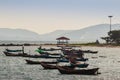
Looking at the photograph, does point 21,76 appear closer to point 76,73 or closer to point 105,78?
point 76,73

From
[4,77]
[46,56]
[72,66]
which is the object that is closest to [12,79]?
[4,77]

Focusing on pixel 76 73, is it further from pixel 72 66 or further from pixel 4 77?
pixel 4 77

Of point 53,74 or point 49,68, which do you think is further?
point 49,68

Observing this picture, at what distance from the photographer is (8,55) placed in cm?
14600

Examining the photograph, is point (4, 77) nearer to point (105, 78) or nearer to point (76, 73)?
point (76, 73)

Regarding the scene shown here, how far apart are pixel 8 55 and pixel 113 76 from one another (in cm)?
7446

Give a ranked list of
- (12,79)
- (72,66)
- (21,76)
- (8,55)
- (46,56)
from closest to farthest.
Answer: (12,79) → (21,76) → (72,66) → (46,56) → (8,55)

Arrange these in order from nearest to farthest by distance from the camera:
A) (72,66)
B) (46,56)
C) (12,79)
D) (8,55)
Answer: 1. (12,79)
2. (72,66)
3. (46,56)
4. (8,55)

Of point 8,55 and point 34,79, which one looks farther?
point 8,55

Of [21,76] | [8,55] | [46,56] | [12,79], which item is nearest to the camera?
[12,79]

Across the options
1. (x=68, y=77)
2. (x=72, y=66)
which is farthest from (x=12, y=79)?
(x=72, y=66)

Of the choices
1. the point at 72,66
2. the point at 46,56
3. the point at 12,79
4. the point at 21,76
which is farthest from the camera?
the point at 46,56

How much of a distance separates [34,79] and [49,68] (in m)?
15.2

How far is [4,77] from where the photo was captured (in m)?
74.4
